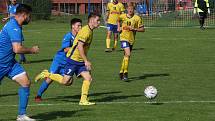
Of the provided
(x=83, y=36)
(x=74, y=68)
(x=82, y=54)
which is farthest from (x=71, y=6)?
(x=82, y=54)

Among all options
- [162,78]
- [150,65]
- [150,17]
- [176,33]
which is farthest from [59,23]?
[162,78]

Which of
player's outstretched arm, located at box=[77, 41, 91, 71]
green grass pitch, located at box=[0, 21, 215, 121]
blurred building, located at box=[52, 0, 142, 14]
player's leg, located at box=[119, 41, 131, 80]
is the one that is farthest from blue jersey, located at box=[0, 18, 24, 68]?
blurred building, located at box=[52, 0, 142, 14]

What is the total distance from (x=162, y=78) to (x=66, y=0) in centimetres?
3879

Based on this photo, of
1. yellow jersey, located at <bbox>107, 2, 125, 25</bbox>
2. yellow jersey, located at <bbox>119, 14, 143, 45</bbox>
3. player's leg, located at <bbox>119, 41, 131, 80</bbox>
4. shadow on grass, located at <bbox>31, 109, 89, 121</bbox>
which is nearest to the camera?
shadow on grass, located at <bbox>31, 109, 89, 121</bbox>

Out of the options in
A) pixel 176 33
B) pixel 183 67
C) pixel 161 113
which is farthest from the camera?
pixel 176 33

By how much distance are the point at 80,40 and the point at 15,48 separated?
2.49 meters

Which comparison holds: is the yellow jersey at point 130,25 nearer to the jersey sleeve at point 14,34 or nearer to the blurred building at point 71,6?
the jersey sleeve at point 14,34

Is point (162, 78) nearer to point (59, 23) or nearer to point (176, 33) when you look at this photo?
point (176, 33)

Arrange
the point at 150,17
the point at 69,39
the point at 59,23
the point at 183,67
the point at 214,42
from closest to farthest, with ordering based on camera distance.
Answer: the point at 69,39 → the point at 183,67 → the point at 214,42 → the point at 150,17 → the point at 59,23

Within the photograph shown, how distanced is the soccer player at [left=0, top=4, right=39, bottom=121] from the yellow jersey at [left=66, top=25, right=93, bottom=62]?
220 cm

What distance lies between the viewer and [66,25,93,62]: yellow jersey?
1234 centimetres

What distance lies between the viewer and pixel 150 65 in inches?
801

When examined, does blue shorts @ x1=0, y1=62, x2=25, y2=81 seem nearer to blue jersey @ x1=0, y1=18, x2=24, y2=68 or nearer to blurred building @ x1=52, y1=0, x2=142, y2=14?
blue jersey @ x1=0, y1=18, x2=24, y2=68

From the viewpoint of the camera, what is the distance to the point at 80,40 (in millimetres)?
12305
